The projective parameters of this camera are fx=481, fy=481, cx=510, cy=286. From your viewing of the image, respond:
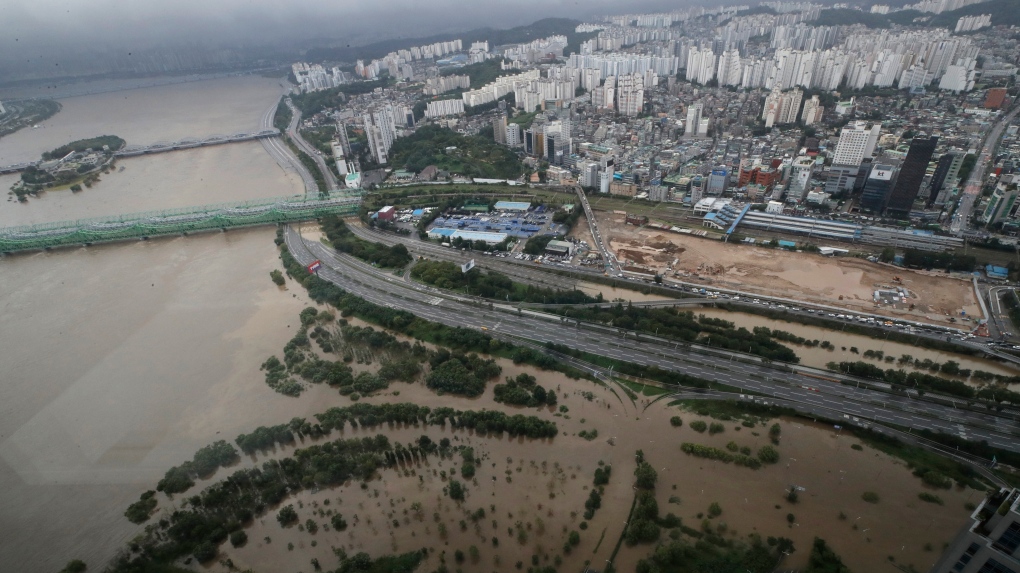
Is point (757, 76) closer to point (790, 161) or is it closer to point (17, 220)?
point (790, 161)

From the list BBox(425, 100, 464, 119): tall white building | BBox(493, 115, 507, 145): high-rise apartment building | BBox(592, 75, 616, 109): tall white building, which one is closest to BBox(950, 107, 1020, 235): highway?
BBox(592, 75, 616, 109): tall white building

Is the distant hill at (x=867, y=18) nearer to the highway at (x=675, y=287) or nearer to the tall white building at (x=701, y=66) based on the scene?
the tall white building at (x=701, y=66)

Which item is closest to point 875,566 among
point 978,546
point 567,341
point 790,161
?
point 978,546

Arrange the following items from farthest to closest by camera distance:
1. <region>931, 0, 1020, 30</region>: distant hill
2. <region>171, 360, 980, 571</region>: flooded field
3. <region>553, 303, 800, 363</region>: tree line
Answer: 1. <region>931, 0, 1020, 30</region>: distant hill
2. <region>553, 303, 800, 363</region>: tree line
3. <region>171, 360, 980, 571</region>: flooded field

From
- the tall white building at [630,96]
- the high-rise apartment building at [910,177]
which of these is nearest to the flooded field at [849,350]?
the high-rise apartment building at [910,177]

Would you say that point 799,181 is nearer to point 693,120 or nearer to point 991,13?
point 693,120

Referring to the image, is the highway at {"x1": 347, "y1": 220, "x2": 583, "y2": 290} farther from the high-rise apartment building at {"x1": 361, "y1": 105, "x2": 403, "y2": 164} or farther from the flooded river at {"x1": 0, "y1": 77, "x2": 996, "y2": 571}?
the high-rise apartment building at {"x1": 361, "y1": 105, "x2": 403, "y2": 164}
